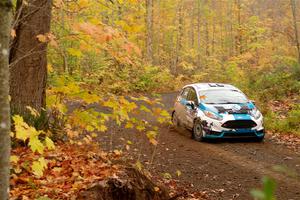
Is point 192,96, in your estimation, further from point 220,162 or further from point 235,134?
point 220,162

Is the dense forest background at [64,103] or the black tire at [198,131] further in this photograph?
the black tire at [198,131]

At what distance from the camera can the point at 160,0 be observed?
1828 inches

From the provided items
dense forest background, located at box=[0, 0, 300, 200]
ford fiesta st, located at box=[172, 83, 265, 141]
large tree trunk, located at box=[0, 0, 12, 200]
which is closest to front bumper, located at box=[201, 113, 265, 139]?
ford fiesta st, located at box=[172, 83, 265, 141]

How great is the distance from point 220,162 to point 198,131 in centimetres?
258

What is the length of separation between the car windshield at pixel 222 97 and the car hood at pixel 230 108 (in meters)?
0.26

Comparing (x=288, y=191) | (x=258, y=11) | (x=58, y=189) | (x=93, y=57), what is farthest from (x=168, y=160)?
(x=258, y=11)

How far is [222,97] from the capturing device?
Result: 1268 centimetres

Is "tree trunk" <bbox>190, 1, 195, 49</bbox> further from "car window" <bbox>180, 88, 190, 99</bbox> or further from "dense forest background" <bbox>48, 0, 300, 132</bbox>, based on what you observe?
"car window" <bbox>180, 88, 190, 99</bbox>

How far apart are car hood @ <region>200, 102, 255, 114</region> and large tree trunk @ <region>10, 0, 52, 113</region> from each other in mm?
5750

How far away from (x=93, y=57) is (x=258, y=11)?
57.0 metres

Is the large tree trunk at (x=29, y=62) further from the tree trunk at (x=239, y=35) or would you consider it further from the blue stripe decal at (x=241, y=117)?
the tree trunk at (x=239, y=35)

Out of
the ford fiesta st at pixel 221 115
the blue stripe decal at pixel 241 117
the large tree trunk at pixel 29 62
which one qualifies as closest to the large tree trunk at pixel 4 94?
the large tree trunk at pixel 29 62

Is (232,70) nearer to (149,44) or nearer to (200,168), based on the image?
(149,44)

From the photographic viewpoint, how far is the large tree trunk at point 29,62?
7.65 meters
